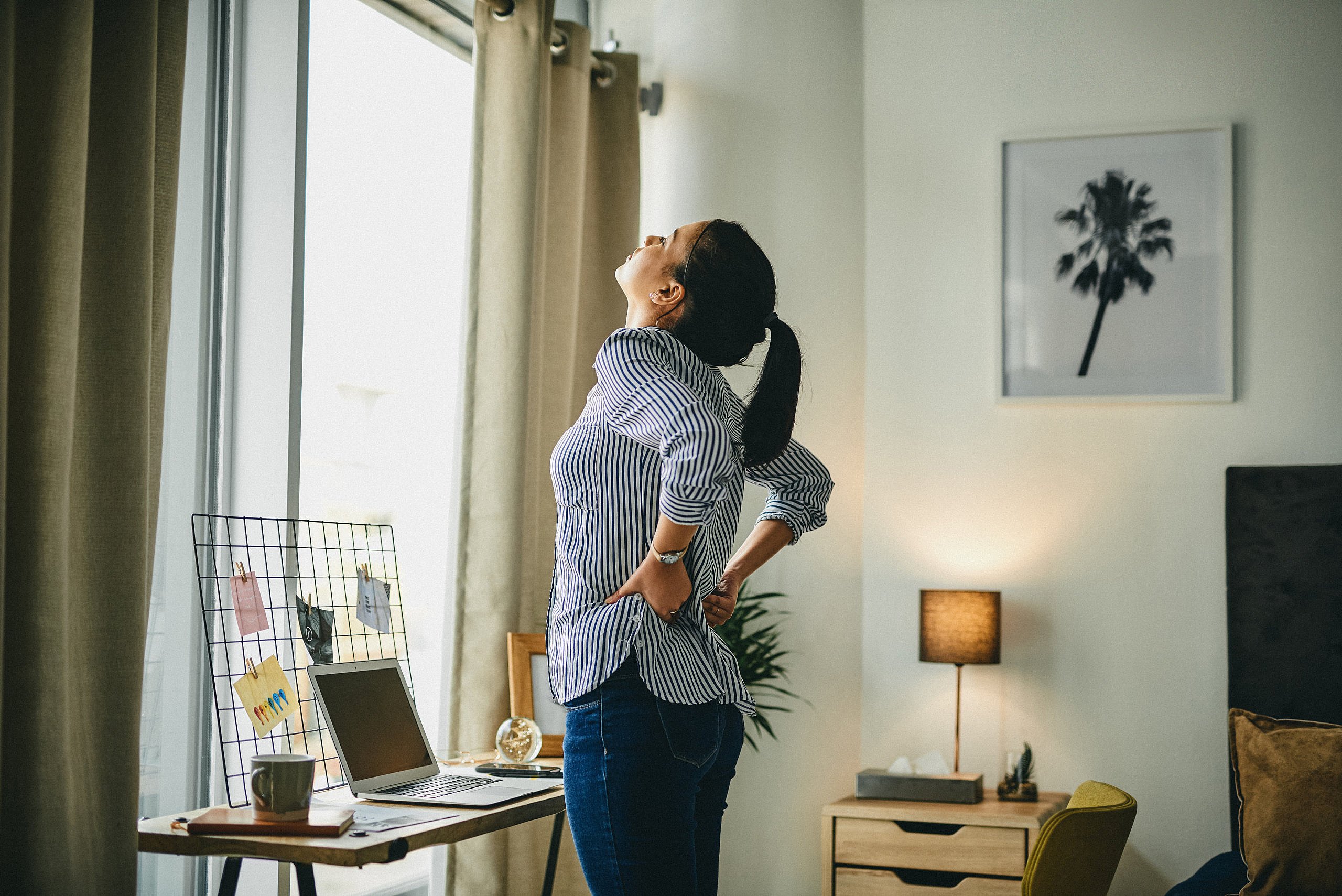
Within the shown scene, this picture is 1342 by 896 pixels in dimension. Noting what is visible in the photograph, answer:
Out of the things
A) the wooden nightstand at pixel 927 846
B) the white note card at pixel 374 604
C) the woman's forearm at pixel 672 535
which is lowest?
the wooden nightstand at pixel 927 846

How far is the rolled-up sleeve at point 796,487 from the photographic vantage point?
1685 mm

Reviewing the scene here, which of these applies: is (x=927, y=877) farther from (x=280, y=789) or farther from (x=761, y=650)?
(x=280, y=789)

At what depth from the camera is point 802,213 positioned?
363 cm

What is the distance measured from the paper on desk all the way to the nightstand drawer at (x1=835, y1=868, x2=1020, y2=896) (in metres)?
1.60

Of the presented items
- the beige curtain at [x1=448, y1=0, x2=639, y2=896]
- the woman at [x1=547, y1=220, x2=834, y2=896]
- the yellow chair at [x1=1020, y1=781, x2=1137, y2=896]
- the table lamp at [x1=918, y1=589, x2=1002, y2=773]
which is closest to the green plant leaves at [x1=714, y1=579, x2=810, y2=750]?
the table lamp at [x1=918, y1=589, x2=1002, y2=773]

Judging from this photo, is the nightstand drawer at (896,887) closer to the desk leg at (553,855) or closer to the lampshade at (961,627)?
the lampshade at (961,627)

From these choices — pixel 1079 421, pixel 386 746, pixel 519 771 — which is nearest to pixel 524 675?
pixel 519 771

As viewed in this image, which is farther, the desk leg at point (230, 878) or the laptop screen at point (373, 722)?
the laptop screen at point (373, 722)

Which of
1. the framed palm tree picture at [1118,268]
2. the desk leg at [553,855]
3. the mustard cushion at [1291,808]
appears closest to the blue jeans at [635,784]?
the desk leg at [553,855]

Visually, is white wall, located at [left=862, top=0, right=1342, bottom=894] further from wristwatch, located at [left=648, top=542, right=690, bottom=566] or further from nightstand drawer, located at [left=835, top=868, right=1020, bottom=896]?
wristwatch, located at [left=648, top=542, right=690, bottom=566]

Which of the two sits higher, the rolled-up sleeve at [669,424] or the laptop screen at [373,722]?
the rolled-up sleeve at [669,424]

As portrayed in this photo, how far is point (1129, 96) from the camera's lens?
11.5 feet

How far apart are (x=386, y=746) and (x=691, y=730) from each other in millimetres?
907

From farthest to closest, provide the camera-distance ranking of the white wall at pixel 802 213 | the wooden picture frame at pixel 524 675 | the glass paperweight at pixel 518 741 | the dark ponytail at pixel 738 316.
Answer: the white wall at pixel 802 213 < the wooden picture frame at pixel 524 675 < the glass paperweight at pixel 518 741 < the dark ponytail at pixel 738 316
